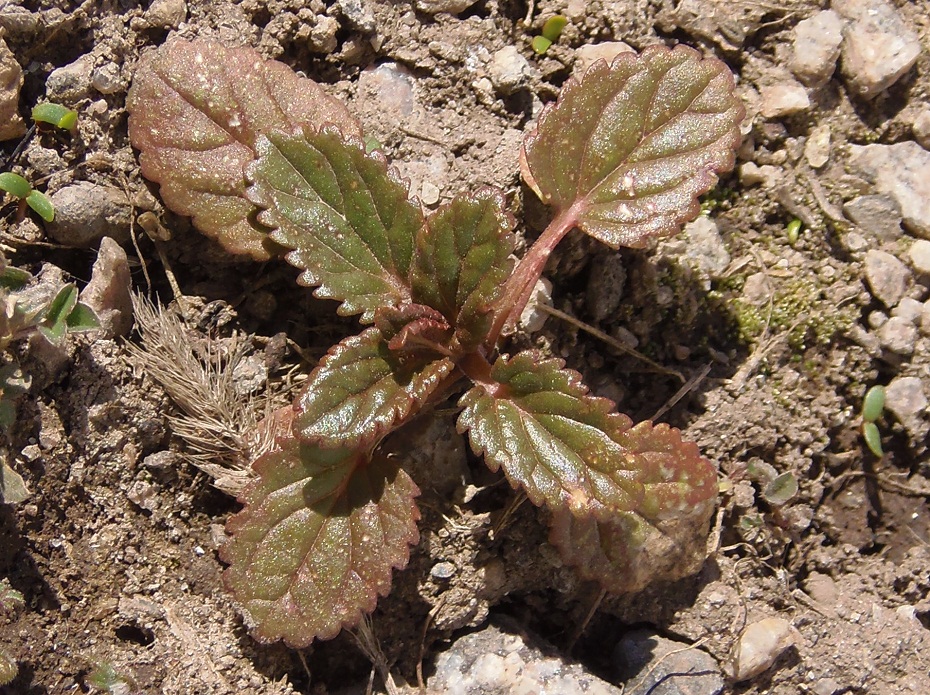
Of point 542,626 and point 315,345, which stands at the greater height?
point 315,345

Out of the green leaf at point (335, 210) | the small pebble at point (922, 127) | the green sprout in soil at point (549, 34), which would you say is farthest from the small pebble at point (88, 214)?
the small pebble at point (922, 127)

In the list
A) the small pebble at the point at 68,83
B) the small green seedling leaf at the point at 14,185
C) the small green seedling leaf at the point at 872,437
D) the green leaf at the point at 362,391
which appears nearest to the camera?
the green leaf at the point at 362,391

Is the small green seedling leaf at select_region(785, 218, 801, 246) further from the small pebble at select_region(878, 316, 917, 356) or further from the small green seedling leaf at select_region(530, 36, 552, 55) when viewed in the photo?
the small green seedling leaf at select_region(530, 36, 552, 55)

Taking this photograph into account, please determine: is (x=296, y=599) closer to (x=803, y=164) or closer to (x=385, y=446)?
(x=385, y=446)

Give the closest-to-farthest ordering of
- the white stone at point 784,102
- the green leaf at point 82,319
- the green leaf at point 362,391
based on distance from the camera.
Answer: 1. the green leaf at point 362,391
2. the green leaf at point 82,319
3. the white stone at point 784,102

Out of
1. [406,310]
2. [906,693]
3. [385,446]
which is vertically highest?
[406,310]

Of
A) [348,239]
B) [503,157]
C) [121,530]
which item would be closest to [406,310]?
[348,239]

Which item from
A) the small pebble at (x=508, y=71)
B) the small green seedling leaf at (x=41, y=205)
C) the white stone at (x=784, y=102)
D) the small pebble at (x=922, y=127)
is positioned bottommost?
the small green seedling leaf at (x=41, y=205)

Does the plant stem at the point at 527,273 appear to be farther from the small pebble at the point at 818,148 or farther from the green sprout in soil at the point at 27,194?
the green sprout in soil at the point at 27,194
